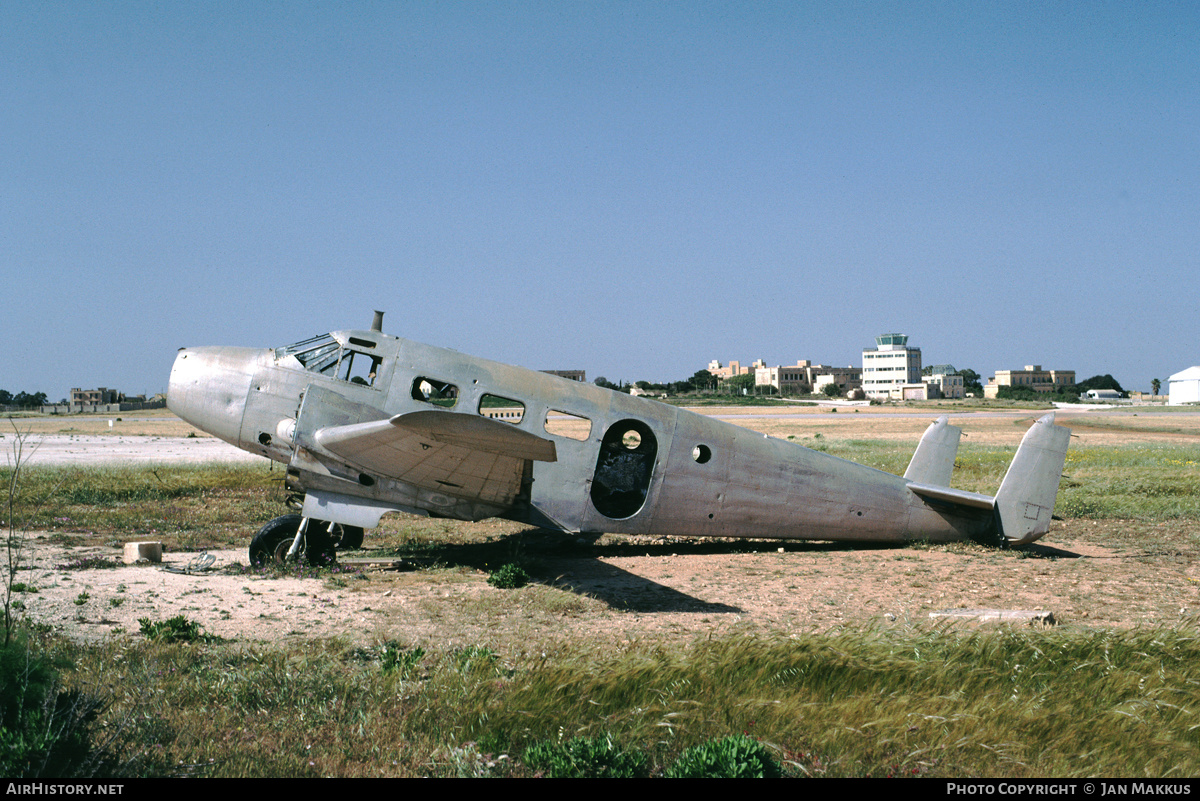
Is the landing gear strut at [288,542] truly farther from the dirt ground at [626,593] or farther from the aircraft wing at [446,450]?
the aircraft wing at [446,450]

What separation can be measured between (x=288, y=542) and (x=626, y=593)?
5.04 meters

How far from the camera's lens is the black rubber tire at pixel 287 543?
35.8 feet

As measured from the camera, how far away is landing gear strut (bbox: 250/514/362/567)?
10.9 metres

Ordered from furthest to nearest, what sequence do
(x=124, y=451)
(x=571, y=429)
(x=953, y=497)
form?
(x=124, y=451) → (x=571, y=429) → (x=953, y=497)

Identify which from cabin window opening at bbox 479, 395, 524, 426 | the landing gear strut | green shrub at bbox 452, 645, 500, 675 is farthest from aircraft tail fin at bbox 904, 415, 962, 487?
the landing gear strut

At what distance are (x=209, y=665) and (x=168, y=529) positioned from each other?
863 centimetres

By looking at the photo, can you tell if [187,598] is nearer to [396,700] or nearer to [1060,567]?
[396,700]

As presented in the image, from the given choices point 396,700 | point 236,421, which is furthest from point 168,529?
point 396,700

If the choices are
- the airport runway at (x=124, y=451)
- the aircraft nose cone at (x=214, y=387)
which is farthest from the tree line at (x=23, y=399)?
the aircraft nose cone at (x=214, y=387)

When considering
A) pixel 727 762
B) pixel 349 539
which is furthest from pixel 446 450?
pixel 727 762

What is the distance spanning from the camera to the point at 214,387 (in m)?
11.4

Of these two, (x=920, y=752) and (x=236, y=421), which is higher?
(x=236, y=421)

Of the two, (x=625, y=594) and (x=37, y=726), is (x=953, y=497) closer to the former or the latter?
(x=625, y=594)

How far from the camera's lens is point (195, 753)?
474 cm
